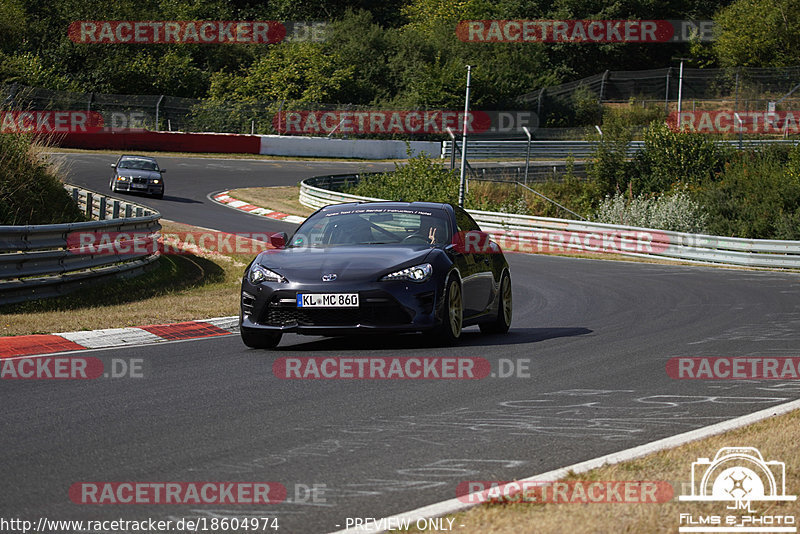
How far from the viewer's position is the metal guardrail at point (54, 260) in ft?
45.4

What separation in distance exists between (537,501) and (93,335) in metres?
7.07

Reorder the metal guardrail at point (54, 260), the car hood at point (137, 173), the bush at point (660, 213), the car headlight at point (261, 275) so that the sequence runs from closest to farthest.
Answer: the car headlight at point (261, 275), the metal guardrail at point (54, 260), the bush at point (660, 213), the car hood at point (137, 173)

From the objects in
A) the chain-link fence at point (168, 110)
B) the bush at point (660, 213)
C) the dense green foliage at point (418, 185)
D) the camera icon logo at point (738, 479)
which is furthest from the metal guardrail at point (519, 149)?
the camera icon logo at point (738, 479)

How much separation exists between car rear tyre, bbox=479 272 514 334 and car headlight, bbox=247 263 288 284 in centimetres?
279

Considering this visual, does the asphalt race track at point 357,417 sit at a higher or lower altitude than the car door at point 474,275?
lower

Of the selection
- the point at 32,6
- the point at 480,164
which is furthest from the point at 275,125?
the point at 32,6

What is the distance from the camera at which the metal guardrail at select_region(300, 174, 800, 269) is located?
28.2 m

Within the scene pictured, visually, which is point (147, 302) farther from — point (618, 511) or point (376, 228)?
point (618, 511)

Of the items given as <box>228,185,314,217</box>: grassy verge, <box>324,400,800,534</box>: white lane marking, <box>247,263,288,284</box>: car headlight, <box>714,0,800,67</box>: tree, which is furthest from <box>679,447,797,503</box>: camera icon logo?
<box>714,0,800,67</box>: tree

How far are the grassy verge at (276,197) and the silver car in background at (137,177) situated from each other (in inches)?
141

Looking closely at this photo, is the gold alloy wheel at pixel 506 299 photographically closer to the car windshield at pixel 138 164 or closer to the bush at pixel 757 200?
the bush at pixel 757 200

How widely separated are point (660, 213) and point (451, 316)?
27861 millimetres

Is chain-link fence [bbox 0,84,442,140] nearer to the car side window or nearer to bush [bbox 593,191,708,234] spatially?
bush [bbox 593,191,708,234]

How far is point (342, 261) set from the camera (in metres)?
9.82
